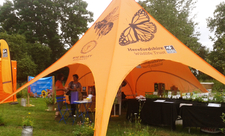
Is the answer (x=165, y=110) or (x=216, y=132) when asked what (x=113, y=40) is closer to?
(x=165, y=110)

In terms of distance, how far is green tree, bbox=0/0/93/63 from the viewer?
25641 millimetres

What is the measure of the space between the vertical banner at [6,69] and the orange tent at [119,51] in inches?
203

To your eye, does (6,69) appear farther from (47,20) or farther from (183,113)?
(47,20)

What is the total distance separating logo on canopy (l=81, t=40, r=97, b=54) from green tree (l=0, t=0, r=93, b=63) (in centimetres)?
1972

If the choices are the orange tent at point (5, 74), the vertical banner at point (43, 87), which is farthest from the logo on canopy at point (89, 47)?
the orange tent at point (5, 74)

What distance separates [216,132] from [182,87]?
3.38 meters

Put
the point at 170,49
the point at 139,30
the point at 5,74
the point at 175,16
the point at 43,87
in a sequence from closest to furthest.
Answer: the point at 170,49
the point at 139,30
the point at 5,74
the point at 43,87
the point at 175,16

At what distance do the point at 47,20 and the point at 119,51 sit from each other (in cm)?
2281

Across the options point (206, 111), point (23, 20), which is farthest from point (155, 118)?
point (23, 20)

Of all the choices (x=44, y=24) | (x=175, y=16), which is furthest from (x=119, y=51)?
(x=44, y=24)

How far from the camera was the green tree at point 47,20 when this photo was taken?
2564 cm

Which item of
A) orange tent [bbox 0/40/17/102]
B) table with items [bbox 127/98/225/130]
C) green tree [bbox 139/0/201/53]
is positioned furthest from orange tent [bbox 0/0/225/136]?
green tree [bbox 139/0/201/53]

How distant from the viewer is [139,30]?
6.66 m

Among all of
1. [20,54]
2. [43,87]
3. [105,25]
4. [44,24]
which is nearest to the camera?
[105,25]
